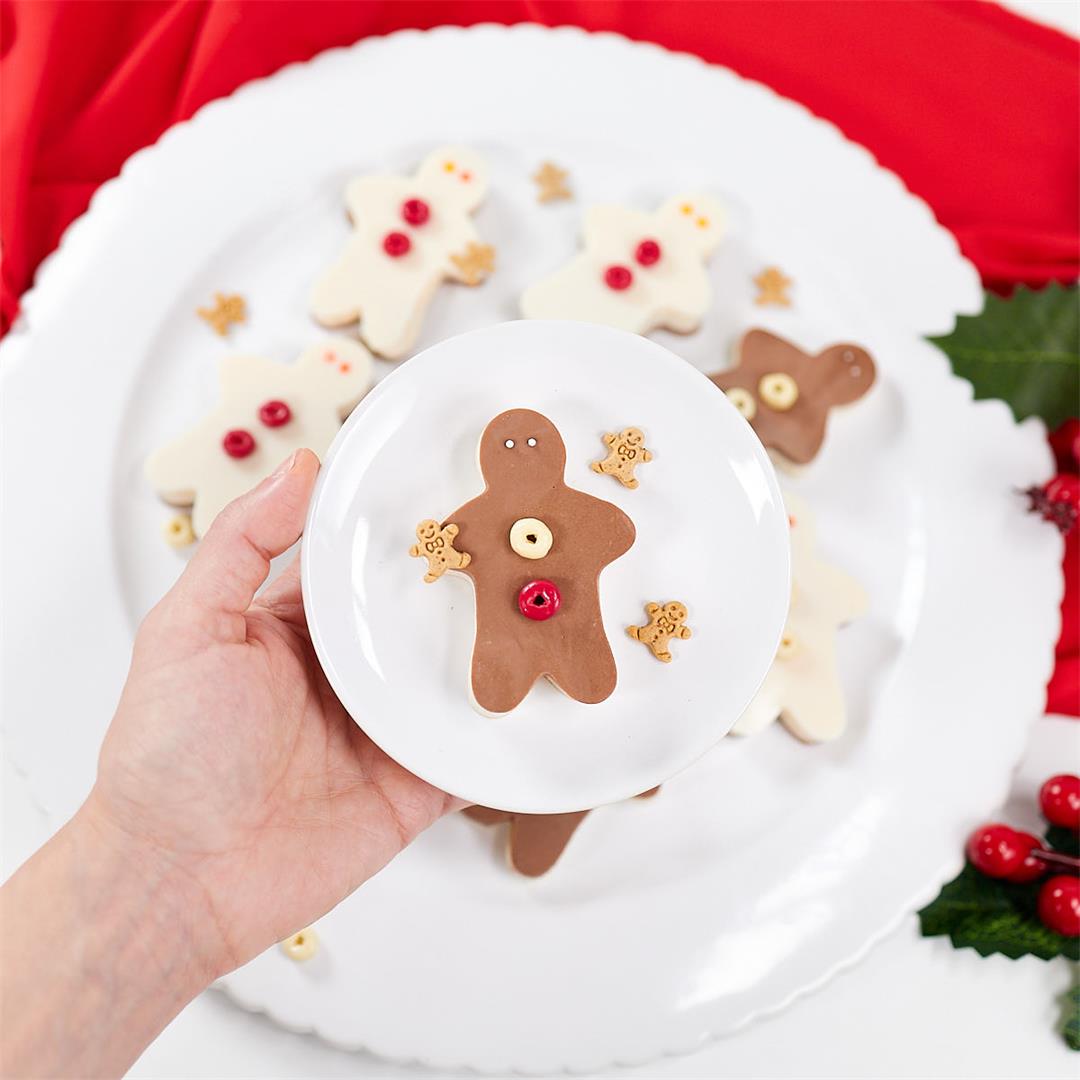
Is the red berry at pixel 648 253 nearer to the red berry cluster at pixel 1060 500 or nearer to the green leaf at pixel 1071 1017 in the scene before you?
the red berry cluster at pixel 1060 500

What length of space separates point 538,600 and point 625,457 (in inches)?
6.1

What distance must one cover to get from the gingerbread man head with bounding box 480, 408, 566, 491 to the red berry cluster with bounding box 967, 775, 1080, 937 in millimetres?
658

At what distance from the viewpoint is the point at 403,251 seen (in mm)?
1209

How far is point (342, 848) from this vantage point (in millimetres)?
955

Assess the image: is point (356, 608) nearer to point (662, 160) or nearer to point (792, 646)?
point (792, 646)

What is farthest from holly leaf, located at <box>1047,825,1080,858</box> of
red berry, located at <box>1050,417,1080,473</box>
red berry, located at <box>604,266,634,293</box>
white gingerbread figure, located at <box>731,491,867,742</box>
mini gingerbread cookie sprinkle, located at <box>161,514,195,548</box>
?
mini gingerbread cookie sprinkle, located at <box>161,514,195,548</box>

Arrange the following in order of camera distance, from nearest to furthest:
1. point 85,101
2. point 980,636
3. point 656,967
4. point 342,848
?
point 342,848 → point 656,967 → point 980,636 → point 85,101

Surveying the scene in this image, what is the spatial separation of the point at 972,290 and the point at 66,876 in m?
1.18

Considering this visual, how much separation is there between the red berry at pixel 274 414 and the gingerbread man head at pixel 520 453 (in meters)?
0.32

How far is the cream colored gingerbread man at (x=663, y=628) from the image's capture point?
0.90 metres

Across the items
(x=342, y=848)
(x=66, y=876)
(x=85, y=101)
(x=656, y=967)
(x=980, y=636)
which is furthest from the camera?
(x=85, y=101)

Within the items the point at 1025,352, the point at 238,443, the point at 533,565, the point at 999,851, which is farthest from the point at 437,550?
the point at 1025,352

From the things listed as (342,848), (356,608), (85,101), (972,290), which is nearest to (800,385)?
(972,290)

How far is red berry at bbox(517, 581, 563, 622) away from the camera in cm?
87
